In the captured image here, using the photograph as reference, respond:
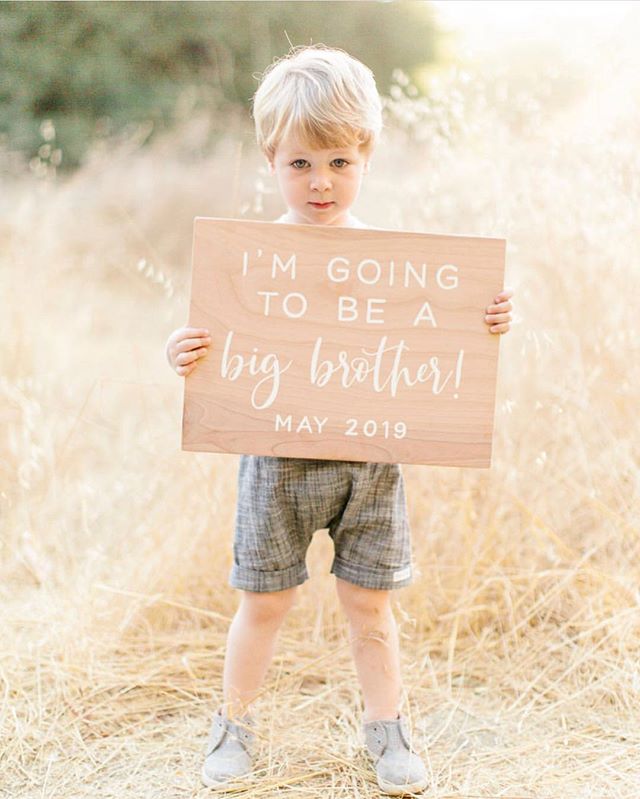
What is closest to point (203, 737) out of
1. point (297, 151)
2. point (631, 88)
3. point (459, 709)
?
point (459, 709)

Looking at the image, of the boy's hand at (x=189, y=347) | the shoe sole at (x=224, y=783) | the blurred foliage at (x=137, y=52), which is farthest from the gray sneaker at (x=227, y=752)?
the blurred foliage at (x=137, y=52)

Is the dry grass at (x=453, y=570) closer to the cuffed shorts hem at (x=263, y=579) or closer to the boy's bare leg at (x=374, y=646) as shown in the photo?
the boy's bare leg at (x=374, y=646)

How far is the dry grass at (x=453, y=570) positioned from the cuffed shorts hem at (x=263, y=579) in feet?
0.79

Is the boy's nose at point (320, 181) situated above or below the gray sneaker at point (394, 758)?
above

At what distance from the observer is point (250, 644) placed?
1.69 metres

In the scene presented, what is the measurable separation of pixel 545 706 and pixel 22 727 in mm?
1086

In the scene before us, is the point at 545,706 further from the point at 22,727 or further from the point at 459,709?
the point at 22,727

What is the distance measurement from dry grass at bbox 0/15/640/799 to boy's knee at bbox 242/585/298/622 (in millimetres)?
172

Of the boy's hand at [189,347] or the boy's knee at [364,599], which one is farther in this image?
the boy's knee at [364,599]

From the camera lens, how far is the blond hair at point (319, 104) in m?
1.48

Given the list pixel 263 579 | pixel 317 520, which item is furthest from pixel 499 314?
pixel 263 579

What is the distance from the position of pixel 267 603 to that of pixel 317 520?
0.62ft

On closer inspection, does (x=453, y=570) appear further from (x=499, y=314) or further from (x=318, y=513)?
(x=499, y=314)

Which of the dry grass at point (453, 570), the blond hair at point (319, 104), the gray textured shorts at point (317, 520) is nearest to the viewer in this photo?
the blond hair at point (319, 104)
